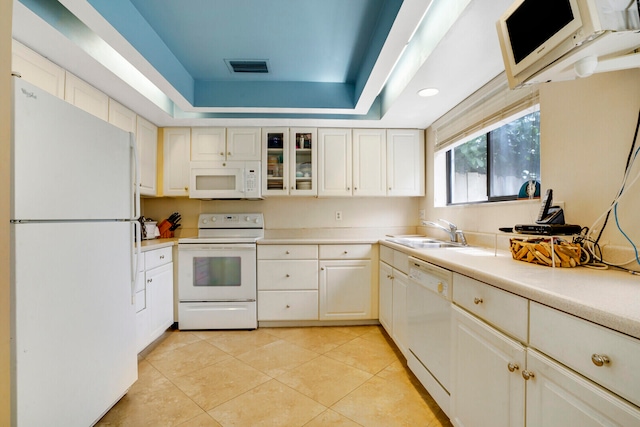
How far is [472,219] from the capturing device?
2.21m

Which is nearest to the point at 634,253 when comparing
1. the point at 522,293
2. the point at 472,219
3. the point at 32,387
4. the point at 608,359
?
the point at 522,293

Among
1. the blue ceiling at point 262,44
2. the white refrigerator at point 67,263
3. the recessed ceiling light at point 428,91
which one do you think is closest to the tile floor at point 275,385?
the white refrigerator at point 67,263

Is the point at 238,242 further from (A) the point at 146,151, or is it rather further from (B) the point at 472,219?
(B) the point at 472,219

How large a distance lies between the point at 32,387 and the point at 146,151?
2194mm

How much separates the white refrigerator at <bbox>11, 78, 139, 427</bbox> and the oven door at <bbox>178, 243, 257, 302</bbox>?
985mm

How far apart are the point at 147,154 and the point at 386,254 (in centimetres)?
255

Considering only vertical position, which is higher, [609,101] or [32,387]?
[609,101]

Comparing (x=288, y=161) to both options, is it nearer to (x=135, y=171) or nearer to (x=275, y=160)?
(x=275, y=160)

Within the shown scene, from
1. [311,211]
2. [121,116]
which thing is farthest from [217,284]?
[121,116]

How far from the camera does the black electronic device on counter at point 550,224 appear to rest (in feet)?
4.06

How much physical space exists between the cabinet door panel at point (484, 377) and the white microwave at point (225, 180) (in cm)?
221

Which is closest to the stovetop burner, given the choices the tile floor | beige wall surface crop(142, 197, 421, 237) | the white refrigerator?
beige wall surface crop(142, 197, 421, 237)

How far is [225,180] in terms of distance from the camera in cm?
290

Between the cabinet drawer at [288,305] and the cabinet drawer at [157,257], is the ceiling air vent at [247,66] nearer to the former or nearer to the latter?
the cabinet drawer at [157,257]
